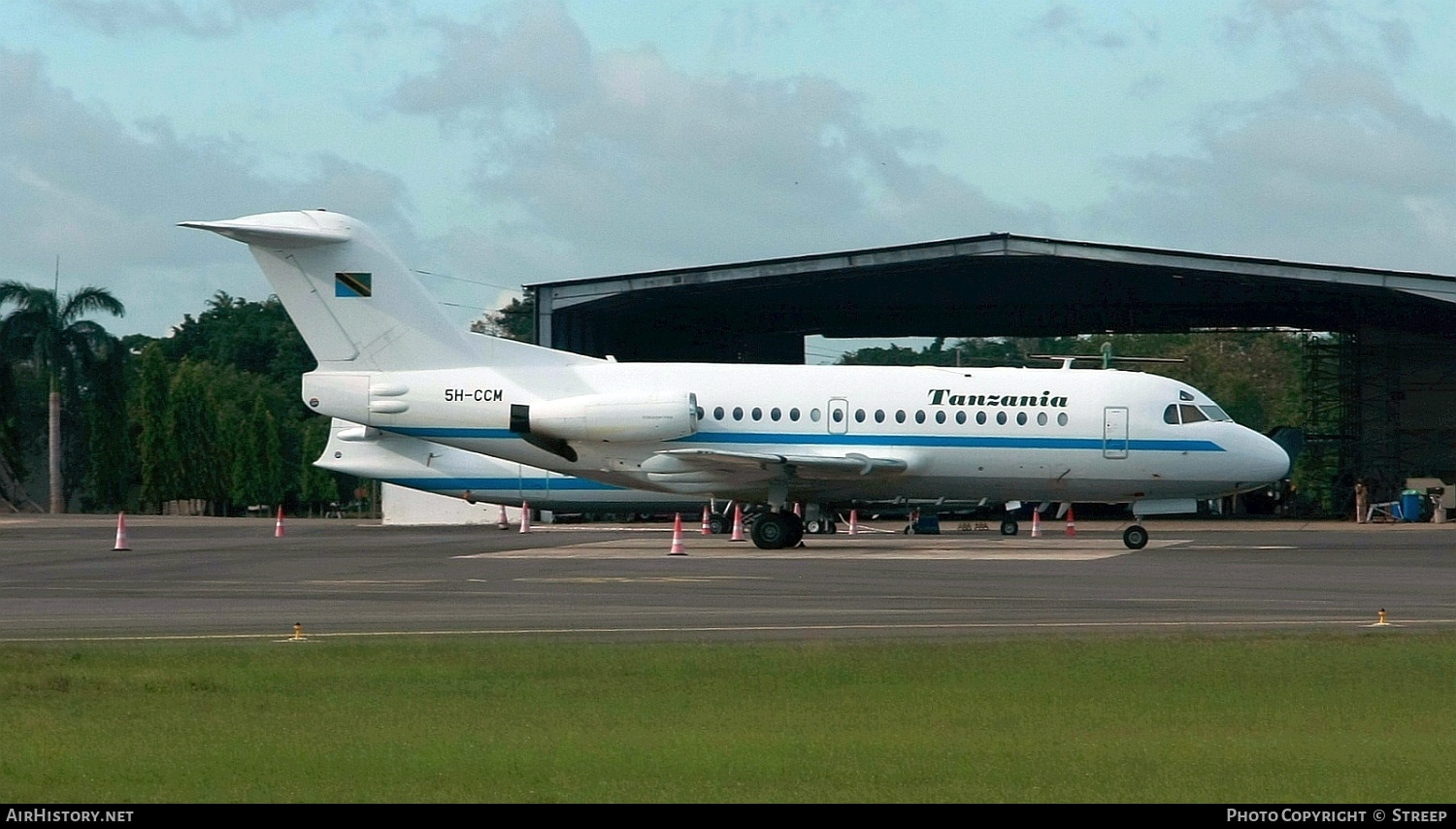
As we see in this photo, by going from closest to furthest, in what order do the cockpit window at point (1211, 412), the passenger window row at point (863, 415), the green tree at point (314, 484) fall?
the passenger window row at point (863, 415), the cockpit window at point (1211, 412), the green tree at point (314, 484)

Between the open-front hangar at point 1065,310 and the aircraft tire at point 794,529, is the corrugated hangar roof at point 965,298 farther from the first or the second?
the aircraft tire at point 794,529

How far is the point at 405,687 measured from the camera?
38.7ft

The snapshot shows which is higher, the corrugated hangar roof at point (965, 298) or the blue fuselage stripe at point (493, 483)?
the corrugated hangar roof at point (965, 298)

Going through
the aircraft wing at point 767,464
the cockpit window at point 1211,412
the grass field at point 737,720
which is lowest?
the grass field at point 737,720

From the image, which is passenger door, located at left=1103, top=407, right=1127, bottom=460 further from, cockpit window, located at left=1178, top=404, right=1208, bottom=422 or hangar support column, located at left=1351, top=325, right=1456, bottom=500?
hangar support column, located at left=1351, top=325, right=1456, bottom=500

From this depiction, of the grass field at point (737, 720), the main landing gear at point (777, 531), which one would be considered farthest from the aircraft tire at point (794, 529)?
the grass field at point (737, 720)

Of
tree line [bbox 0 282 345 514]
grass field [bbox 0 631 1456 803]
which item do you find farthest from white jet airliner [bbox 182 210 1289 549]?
tree line [bbox 0 282 345 514]

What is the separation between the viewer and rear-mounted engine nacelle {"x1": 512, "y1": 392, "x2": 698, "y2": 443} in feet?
106

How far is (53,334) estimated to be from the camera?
231 feet

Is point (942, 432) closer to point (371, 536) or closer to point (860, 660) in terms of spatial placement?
point (371, 536)

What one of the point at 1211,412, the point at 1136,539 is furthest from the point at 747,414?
the point at 1211,412

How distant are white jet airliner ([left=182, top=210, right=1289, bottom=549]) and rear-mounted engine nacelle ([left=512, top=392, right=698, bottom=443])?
26 mm

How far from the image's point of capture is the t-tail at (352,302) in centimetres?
3272

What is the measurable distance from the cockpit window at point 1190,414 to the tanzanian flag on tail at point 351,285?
51.6 feet
